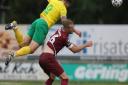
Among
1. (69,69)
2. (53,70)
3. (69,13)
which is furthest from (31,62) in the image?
(69,13)

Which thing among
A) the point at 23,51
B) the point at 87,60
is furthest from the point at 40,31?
the point at 87,60

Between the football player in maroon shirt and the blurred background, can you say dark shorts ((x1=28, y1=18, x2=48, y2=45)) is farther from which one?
the blurred background

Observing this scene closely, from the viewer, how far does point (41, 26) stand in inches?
722

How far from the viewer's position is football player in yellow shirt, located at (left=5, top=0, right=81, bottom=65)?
59.4 ft

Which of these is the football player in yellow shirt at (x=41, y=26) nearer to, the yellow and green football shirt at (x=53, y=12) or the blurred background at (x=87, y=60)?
the yellow and green football shirt at (x=53, y=12)

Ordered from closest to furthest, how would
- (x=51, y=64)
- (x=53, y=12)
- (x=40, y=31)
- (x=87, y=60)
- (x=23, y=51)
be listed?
(x=51, y=64) → (x=23, y=51) → (x=40, y=31) → (x=53, y=12) → (x=87, y=60)

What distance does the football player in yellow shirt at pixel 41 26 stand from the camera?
1809 centimetres

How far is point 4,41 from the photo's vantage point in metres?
28.7

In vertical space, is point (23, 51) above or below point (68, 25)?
below

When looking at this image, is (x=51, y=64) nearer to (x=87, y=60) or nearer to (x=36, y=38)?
(x=36, y=38)

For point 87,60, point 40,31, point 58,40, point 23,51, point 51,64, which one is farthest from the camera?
point 87,60

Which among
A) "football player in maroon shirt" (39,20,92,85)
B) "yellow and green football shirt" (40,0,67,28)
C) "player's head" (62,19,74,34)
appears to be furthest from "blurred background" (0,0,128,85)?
"player's head" (62,19,74,34)

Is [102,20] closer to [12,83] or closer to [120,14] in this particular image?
[120,14]

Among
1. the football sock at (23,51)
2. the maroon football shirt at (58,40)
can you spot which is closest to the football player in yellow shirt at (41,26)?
the football sock at (23,51)
